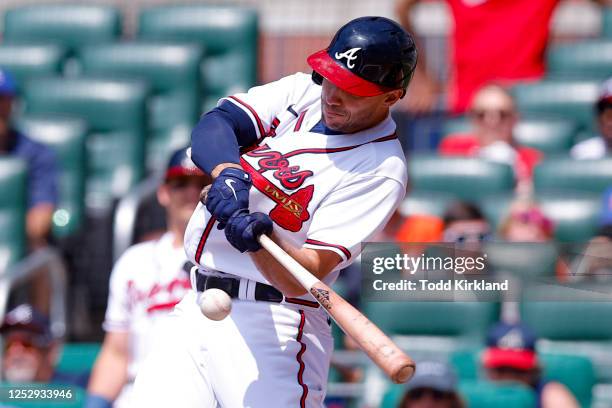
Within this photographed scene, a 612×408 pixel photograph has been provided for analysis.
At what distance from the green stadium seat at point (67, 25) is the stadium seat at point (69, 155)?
3.74 feet

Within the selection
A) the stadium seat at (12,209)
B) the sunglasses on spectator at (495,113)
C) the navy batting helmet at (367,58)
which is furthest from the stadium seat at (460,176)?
the navy batting helmet at (367,58)

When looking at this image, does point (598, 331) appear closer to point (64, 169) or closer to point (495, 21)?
point (495, 21)

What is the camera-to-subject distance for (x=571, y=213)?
17.1 feet

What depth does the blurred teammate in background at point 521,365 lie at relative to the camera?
429cm

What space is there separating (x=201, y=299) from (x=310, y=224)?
0.34 metres

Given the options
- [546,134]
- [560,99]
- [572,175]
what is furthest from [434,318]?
[560,99]

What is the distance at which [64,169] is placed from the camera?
584cm

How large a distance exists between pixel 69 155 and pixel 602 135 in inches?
101

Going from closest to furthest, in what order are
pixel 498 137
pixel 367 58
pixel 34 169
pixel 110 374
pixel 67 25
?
pixel 367 58, pixel 110 374, pixel 34 169, pixel 498 137, pixel 67 25

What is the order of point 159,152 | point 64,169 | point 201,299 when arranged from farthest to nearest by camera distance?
1. point 159,152
2. point 64,169
3. point 201,299

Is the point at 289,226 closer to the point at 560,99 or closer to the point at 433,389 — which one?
the point at 433,389

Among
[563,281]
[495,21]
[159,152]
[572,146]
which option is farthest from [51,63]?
[563,281]

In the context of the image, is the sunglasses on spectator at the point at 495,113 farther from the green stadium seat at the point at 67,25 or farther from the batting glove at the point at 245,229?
the batting glove at the point at 245,229

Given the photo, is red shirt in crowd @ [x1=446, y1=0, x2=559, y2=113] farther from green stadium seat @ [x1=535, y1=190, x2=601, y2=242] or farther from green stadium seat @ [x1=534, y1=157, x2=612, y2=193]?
green stadium seat @ [x1=535, y1=190, x2=601, y2=242]
